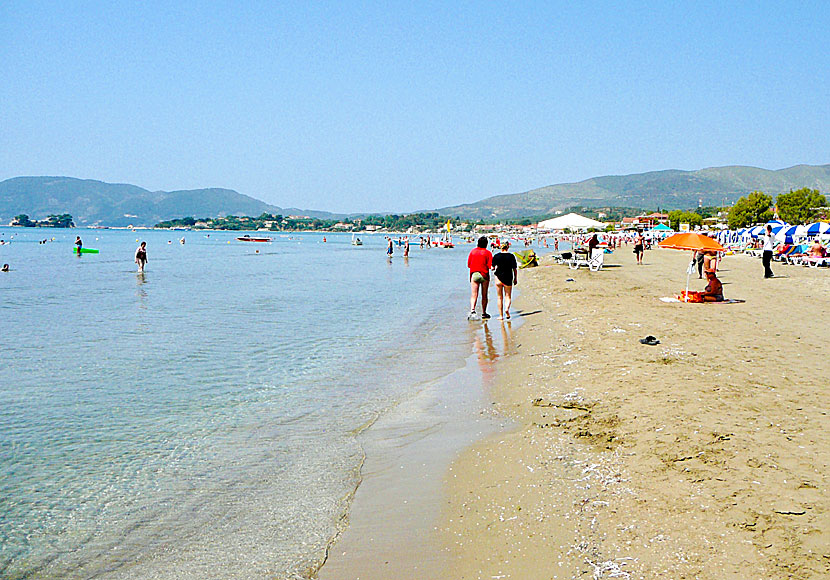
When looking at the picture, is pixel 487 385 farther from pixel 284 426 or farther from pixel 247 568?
pixel 247 568

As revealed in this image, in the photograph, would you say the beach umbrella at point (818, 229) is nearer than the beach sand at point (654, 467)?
No

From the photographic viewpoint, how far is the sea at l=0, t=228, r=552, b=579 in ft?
14.4

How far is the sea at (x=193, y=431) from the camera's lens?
14.4 feet

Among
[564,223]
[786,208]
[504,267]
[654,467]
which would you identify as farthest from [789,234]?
[786,208]

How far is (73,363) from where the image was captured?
1111 centimetres

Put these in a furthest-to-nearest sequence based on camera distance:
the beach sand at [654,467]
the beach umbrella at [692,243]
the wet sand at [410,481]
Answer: the beach umbrella at [692,243] < the wet sand at [410,481] < the beach sand at [654,467]

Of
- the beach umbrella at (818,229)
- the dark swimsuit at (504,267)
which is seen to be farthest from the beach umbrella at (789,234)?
the dark swimsuit at (504,267)

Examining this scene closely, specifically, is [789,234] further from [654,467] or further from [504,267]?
[654,467]

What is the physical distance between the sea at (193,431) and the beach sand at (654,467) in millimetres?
1194

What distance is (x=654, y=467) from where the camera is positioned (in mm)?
4883

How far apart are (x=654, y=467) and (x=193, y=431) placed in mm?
4745

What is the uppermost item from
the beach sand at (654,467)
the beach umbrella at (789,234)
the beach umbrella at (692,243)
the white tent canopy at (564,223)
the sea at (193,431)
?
the white tent canopy at (564,223)

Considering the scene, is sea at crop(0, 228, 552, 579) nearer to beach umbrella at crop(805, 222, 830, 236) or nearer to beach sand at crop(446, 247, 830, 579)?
beach sand at crop(446, 247, 830, 579)

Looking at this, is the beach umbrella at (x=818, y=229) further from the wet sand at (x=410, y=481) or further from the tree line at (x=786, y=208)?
the tree line at (x=786, y=208)
